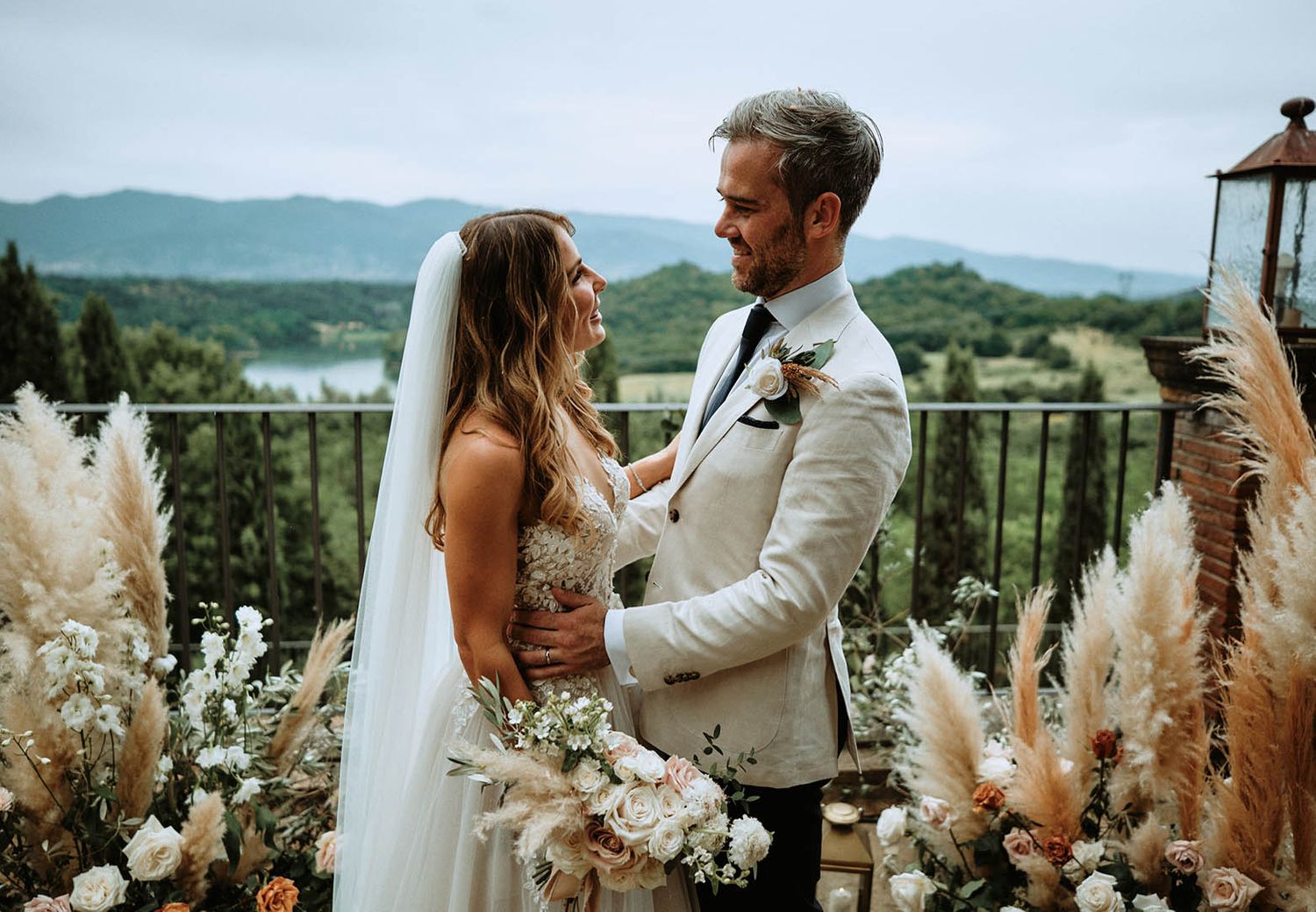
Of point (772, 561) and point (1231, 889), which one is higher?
point (772, 561)

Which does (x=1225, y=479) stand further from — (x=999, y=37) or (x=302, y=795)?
(x=999, y=37)

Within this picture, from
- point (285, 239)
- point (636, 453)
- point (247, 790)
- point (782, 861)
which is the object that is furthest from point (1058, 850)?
point (285, 239)

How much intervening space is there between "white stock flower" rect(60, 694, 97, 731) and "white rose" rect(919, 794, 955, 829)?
191 centimetres

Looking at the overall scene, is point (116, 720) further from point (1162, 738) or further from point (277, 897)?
point (1162, 738)

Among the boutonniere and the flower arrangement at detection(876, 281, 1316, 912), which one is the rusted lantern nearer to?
the flower arrangement at detection(876, 281, 1316, 912)

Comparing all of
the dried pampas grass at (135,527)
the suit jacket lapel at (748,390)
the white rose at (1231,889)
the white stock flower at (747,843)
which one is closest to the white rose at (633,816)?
the white stock flower at (747,843)

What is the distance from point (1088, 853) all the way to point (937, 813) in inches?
13.2

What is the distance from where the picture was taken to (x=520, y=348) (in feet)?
5.48

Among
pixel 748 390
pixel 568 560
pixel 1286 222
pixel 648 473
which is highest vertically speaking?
pixel 1286 222

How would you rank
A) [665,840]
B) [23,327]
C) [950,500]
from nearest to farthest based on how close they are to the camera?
[665,840] → [23,327] → [950,500]

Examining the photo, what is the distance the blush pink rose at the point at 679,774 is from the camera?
1.36 meters

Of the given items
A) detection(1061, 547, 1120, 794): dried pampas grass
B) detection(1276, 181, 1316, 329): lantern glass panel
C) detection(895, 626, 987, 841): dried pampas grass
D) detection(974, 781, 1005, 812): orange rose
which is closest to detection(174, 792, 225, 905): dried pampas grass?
detection(895, 626, 987, 841): dried pampas grass

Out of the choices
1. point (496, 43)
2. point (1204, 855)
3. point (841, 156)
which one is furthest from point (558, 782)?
point (496, 43)

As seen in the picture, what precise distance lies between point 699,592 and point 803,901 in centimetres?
66
